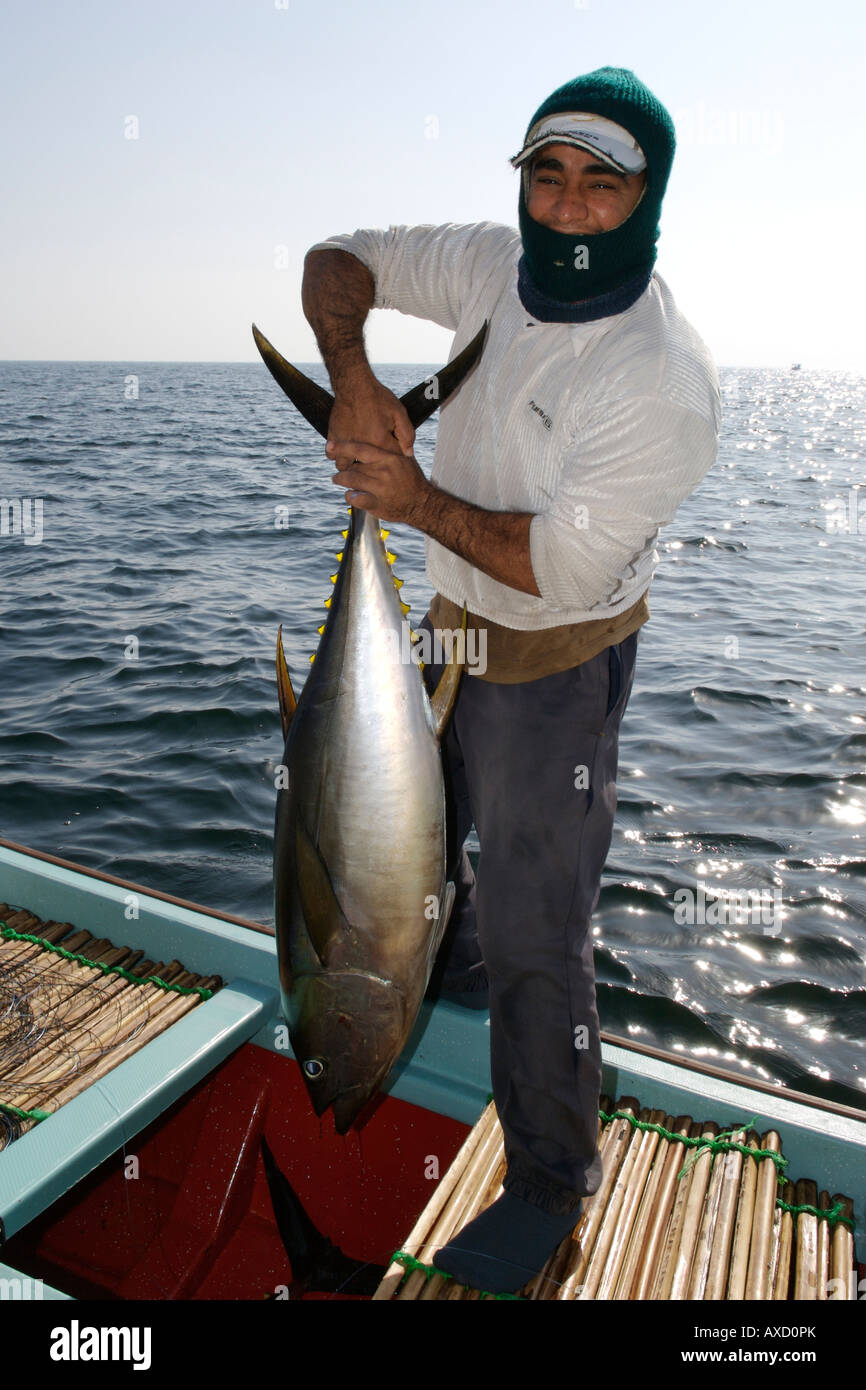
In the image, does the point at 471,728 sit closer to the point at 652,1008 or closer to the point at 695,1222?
the point at 695,1222

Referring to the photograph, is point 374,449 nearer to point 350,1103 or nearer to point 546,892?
point 546,892

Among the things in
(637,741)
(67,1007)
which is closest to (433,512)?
Result: (67,1007)

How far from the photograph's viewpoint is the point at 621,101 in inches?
78.5

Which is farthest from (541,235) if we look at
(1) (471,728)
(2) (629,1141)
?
(2) (629,1141)

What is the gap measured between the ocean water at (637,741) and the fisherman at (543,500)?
0.97 meters

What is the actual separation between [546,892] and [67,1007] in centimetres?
186

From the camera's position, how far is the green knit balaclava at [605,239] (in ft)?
6.63

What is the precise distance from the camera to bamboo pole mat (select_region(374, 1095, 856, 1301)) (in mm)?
2344

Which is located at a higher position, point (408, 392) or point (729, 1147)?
point (408, 392)

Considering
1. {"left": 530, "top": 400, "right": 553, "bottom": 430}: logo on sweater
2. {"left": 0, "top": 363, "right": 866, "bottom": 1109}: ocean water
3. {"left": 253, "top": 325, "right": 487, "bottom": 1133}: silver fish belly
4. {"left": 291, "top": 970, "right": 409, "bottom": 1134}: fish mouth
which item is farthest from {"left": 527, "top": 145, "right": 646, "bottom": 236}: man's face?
{"left": 291, "top": 970, "right": 409, "bottom": 1134}: fish mouth

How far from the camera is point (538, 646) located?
2309mm

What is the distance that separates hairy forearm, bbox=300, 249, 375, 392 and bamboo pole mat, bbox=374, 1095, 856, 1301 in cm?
211

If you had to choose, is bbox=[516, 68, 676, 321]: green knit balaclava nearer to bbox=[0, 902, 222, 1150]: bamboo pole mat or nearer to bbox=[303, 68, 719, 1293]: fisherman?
bbox=[303, 68, 719, 1293]: fisherman
